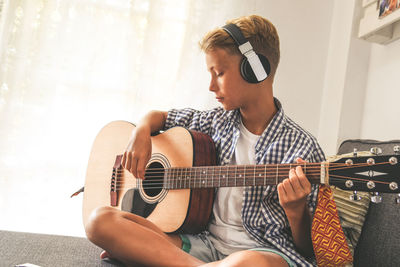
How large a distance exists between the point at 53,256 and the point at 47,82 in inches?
44.9

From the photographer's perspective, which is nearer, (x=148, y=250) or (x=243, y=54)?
(x=148, y=250)

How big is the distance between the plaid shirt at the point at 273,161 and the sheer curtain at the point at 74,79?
80 cm

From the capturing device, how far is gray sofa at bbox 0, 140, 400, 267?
3.61 ft

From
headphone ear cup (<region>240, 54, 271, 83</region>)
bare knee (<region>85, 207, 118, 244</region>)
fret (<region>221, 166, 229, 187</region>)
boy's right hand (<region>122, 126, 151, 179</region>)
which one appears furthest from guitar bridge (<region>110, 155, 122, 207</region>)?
headphone ear cup (<region>240, 54, 271, 83</region>)

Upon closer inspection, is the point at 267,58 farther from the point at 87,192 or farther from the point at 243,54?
the point at 87,192

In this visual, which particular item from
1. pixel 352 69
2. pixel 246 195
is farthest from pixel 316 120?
pixel 246 195

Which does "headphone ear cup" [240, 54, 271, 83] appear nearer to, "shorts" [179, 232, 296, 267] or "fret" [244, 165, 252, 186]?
"fret" [244, 165, 252, 186]

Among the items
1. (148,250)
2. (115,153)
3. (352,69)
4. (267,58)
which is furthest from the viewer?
(352,69)

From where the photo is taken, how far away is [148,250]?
106 cm

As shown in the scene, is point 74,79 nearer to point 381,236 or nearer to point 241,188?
point 241,188

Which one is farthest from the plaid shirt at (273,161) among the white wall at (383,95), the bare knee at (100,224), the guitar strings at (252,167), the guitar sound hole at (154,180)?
the white wall at (383,95)

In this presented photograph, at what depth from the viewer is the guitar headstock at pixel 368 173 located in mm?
921

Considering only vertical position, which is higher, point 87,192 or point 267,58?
point 267,58

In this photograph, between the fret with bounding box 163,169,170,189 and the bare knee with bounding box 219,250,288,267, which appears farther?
the fret with bounding box 163,169,170,189
